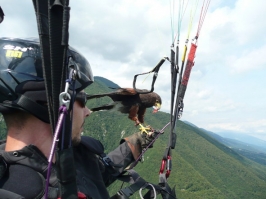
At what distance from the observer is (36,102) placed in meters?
2.26

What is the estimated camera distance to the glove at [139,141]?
422cm

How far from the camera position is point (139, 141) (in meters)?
4.30

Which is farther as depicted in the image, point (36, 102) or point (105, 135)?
point (105, 135)

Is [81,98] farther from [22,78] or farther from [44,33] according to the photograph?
[44,33]

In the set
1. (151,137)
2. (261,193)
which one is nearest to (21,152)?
(151,137)

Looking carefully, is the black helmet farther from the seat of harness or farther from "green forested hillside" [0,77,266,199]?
"green forested hillside" [0,77,266,199]

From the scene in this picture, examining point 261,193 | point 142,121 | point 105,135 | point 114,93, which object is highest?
point 114,93

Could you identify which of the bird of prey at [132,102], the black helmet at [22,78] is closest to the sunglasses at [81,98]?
the black helmet at [22,78]

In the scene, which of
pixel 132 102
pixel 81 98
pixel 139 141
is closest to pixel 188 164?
pixel 139 141

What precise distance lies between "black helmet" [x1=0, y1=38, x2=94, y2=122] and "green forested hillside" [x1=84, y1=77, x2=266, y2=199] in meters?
80.3

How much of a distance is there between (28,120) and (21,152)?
10.7 inches

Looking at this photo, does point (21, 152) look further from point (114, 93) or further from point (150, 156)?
point (150, 156)

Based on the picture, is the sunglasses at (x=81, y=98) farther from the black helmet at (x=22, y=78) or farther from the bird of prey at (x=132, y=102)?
the bird of prey at (x=132, y=102)

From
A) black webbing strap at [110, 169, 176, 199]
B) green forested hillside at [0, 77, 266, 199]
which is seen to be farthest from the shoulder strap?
green forested hillside at [0, 77, 266, 199]
